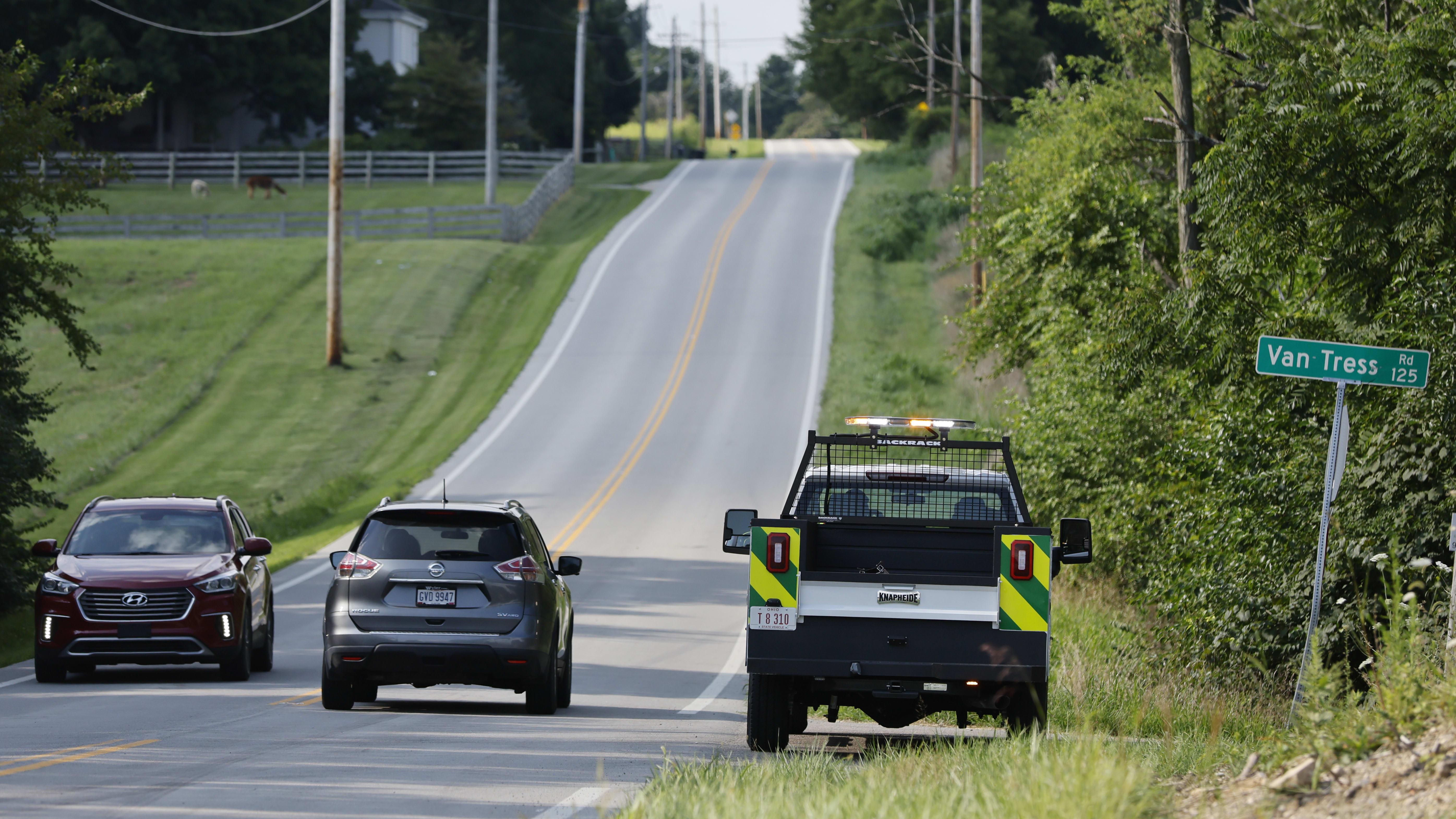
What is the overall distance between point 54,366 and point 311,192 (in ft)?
95.8

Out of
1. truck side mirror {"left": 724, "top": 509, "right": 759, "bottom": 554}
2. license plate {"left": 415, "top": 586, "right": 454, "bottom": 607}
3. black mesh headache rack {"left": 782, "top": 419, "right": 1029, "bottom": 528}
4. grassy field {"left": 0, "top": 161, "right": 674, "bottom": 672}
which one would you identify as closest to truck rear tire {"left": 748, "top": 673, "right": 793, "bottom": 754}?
truck side mirror {"left": 724, "top": 509, "right": 759, "bottom": 554}

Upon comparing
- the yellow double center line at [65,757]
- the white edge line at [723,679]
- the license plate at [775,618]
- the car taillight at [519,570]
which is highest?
the license plate at [775,618]

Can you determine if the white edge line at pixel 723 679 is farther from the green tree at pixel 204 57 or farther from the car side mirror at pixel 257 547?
the green tree at pixel 204 57

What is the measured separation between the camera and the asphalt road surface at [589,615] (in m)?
9.39

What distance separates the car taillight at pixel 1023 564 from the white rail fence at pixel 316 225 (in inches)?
1976

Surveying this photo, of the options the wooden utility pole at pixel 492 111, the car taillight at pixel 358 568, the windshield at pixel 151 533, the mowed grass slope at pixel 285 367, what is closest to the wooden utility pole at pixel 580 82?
the wooden utility pole at pixel 492 111

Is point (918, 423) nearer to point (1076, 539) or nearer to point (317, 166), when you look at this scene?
point (1076, 539)

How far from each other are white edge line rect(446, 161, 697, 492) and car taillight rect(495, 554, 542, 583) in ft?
31.2

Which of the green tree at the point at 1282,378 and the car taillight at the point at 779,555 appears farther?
the green tree at the point at 1282,378

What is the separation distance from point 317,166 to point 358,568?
6643 cm

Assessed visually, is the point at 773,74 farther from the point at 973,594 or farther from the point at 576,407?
the point at 973,594

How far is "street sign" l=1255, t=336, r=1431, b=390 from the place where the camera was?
35.4 ft

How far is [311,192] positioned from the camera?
234ft

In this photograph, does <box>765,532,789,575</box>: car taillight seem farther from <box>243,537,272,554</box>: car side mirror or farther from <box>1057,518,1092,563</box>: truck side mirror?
<box>243,537,272,554</box>: car side mirror
